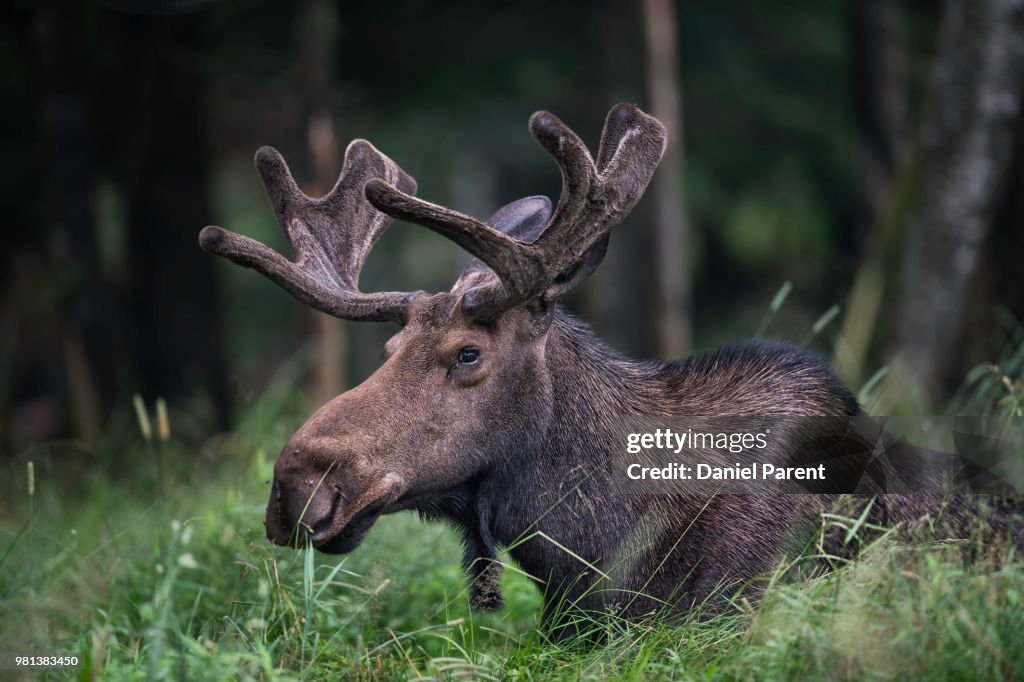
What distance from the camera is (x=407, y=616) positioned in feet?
16.0

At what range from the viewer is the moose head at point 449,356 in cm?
386

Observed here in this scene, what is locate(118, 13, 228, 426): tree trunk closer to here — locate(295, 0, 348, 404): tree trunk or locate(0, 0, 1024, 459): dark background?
locate(0, 0, 1024, 459): dark background

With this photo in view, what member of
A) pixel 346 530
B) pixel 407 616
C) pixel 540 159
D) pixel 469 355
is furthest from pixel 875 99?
pixel 346 530

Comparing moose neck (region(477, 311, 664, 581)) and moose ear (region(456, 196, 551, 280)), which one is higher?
moose ear (region(456, 196, 551, 280))

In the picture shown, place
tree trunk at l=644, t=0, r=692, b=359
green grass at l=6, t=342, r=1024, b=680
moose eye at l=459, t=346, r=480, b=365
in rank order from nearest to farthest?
green grass at l=6, t=342, r=1024, b=680 < moose eye at l=459, t=346, r=480, b=365 < tree trunk at l=644, t=0, r=692, b=359

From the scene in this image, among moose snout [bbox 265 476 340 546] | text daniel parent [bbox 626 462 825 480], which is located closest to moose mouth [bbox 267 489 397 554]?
moose snout [bbox 265 476 340 546]

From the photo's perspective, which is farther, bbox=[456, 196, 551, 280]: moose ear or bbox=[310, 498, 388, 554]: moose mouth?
bbox=[456, 196, 551, 280]: moose ear

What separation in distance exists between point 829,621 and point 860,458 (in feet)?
3.64

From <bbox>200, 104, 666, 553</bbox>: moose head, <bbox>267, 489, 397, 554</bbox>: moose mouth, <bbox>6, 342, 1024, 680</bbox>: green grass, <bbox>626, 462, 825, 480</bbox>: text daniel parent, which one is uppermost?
<bbox>200, 104, 666, 553</bbox>: moose head

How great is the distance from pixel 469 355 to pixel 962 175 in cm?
497

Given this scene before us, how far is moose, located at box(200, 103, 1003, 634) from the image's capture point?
155 inches

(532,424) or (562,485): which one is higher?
(532,424)

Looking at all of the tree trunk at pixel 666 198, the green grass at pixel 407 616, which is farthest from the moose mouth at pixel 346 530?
the tree trunk at pixel 666 198

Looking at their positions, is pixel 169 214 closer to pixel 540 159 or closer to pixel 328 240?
pixel 328 240
